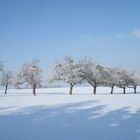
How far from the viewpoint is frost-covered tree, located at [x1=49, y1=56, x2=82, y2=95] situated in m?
72.4

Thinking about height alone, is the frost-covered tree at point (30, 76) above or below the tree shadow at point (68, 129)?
above

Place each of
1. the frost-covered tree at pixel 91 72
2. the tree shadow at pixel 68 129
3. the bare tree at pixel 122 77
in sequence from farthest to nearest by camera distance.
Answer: the bare tree at pixel 122 77 < the frost-covered tree at pixel 91 72 < the tree shadow at pixel 68 129

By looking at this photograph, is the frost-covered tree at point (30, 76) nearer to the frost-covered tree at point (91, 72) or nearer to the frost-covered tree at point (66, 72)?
the frost-covered tree at point (66, 72)

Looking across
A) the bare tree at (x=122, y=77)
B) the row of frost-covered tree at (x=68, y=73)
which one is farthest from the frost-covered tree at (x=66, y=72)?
the bare tree at (x=122, y=77)

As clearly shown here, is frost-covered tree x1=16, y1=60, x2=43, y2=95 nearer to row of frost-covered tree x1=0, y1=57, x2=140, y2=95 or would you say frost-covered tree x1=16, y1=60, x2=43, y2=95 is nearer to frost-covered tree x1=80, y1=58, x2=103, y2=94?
row of frost-covered tree x1=0, y1=57, x2=140, y2=95

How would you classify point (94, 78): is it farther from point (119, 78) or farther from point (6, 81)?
point (6, 81)

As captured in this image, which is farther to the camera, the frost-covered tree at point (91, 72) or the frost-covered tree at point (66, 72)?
the frost-covered tree at point (91, 72)

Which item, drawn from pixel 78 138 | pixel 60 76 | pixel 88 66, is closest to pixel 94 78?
pixel 88 66

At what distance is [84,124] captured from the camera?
→ 59.0ft

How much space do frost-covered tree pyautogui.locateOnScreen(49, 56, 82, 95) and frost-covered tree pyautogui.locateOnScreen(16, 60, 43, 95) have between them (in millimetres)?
4657

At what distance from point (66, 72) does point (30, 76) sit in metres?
10.5

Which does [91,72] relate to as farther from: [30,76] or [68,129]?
[68,129]

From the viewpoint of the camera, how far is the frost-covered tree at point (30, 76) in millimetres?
75062

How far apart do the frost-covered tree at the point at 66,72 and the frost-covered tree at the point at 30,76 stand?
4657 mm
